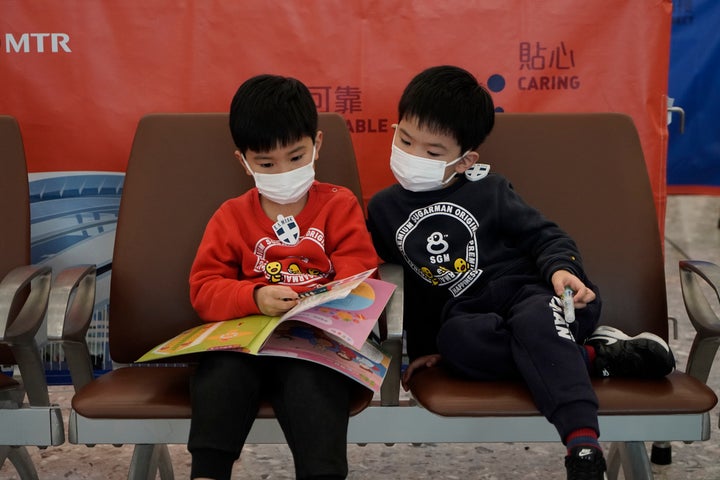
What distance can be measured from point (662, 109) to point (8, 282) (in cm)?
167

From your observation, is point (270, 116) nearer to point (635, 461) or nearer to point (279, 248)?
point (279, 248)

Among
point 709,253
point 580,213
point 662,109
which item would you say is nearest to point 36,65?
point 580,213

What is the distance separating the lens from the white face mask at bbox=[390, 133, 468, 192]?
1.81 metres

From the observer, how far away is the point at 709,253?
490cm

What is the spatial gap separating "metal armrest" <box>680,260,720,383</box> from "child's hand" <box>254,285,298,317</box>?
794mm

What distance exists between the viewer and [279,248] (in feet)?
5.82

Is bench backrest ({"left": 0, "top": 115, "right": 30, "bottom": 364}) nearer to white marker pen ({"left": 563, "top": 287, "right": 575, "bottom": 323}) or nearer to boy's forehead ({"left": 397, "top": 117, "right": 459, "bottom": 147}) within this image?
boy's forehead ({"left": 397, "top": 117, "right": 459, "bottom": 147})

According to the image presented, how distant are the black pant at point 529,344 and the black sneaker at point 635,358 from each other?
0.07 meters

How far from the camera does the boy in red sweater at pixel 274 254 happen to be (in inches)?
58.0

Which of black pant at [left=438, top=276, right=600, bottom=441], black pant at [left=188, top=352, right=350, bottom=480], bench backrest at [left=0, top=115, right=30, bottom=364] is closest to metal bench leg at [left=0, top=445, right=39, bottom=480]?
bench backrest at [left=0, top=115, right=30, bottom=364]

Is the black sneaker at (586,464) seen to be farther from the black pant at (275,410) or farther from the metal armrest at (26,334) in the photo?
the metal armrest at (26,334)

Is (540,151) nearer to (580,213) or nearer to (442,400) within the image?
(580,213)

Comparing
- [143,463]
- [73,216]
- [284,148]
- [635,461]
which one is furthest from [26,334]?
[635,461]

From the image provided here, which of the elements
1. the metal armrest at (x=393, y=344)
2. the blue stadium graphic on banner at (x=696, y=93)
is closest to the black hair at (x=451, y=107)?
the metal armrest at (x=393, y=344)
